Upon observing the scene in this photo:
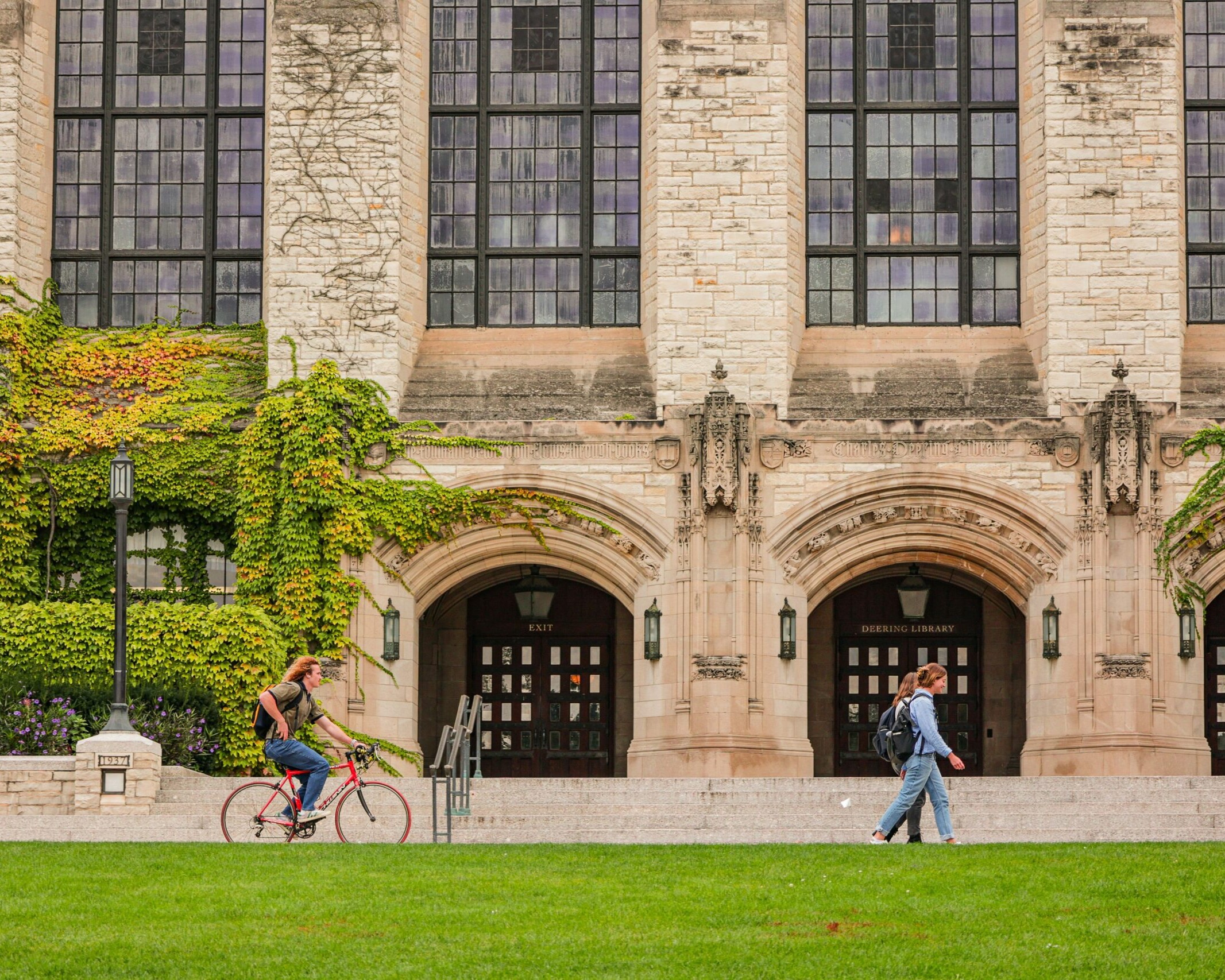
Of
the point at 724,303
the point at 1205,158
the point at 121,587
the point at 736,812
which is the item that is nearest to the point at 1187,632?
the point at 1205,158

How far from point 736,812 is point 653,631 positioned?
6.45 m

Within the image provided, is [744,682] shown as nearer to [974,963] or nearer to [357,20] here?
[357,20]

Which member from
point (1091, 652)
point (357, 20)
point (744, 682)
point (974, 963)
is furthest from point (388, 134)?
point (974, 963)

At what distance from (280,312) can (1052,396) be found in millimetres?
9907

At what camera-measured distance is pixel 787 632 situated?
85.0ft

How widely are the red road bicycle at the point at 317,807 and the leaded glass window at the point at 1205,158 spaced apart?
1371 centimetres

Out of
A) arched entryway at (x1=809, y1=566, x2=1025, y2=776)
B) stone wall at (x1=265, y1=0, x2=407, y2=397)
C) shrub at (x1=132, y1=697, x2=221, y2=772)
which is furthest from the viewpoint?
arched entryway at (x1=809, y1=566, x2=1025, y2=776)

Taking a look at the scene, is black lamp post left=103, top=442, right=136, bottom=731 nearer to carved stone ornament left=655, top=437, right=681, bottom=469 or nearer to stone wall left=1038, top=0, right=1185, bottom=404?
carved stone ornament left=655, top=437, right=681, bottom=469

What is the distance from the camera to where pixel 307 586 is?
2580cm

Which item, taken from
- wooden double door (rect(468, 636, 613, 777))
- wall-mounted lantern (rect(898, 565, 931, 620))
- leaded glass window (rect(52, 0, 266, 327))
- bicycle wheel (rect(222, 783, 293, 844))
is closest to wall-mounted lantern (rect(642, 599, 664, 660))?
wooden double door (rect(468, 636, 613, 777))

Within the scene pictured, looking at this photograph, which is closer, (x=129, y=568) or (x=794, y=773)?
(x=794, y=773)

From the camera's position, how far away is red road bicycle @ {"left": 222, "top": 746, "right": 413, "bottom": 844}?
1630 cm

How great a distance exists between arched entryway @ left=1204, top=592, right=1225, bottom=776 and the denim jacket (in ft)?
42.0

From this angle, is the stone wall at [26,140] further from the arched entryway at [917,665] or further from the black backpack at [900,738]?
the black backpack at [900,738]
